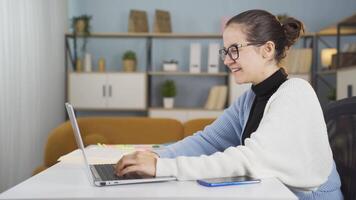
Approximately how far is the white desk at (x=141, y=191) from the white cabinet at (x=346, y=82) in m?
2.94

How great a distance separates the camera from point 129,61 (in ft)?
16.5

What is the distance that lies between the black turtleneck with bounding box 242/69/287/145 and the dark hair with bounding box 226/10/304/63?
6cm

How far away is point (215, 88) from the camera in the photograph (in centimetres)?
500

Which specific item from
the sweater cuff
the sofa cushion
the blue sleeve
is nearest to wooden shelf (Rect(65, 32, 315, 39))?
the sofa cushion

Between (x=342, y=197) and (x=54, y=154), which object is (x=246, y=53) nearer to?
(x=342, y=197)

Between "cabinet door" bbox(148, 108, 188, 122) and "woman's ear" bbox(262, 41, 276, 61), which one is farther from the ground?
"woman's ear" bbox(262, 41, 276, 61)

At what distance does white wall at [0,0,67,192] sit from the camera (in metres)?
3.74

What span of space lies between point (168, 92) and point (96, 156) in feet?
11.3

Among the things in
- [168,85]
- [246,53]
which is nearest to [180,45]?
[168,85]

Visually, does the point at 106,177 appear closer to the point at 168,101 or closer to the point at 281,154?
the point at 281,154

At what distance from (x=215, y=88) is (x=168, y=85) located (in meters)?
0.50

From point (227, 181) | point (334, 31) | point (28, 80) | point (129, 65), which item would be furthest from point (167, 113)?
point (227, 181)

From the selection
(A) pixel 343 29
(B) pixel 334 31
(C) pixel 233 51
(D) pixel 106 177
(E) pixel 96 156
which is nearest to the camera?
(D) pixel 106 177

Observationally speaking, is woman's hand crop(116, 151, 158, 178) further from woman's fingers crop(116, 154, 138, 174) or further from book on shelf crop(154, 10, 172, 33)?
book on shelf crop(154, 10, 172, 33)
